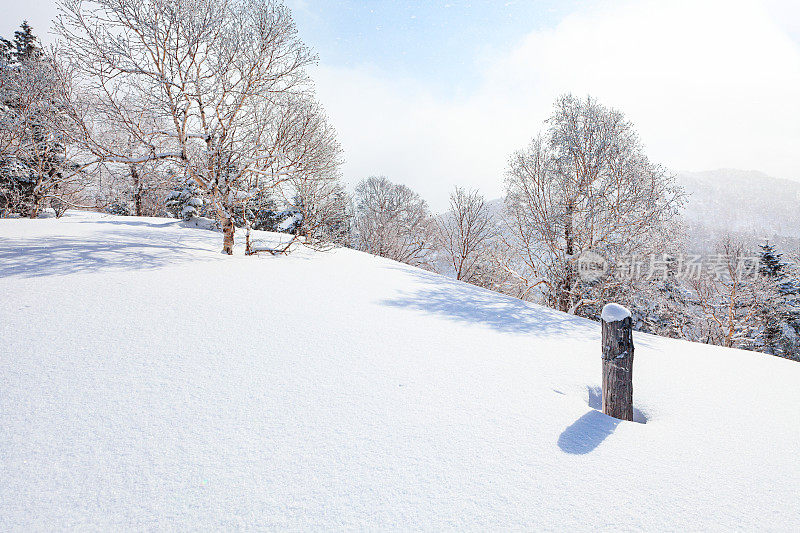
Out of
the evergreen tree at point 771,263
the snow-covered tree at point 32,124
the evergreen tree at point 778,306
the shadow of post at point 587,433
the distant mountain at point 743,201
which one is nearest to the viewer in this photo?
the shadow of post at point 587,433

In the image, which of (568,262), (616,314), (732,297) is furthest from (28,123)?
(732,297)

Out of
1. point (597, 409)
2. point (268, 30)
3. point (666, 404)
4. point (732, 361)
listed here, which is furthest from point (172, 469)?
point (268, 30)

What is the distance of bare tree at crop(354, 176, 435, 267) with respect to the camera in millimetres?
23719

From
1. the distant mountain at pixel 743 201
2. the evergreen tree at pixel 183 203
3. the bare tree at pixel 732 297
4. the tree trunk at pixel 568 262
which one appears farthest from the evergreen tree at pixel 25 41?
the distant mountain at pixel 743 201

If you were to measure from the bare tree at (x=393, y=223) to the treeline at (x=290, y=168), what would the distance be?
8596 millimetres

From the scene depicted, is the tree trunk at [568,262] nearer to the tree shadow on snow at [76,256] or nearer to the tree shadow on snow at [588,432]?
the tree shadow on snow at [588,432]

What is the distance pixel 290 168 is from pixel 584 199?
30.7 ft

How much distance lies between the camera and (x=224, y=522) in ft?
4.99

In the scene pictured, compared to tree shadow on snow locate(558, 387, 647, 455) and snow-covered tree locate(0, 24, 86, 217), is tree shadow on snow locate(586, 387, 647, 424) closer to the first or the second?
tree shadow on snow locate(558, 387, 647, 455)

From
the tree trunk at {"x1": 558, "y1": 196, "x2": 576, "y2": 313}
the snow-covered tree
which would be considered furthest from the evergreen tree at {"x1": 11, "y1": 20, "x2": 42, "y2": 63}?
the tree trunk at {"x1": 558, "y1": 196, "x2": 576, "y2": 313}

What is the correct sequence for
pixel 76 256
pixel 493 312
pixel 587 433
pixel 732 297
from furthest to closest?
pixel 732 297, pixel 76 256, pixel 493 312, pixel 587 433

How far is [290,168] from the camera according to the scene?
29.8 feet

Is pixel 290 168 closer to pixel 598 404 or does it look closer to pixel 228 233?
pixel 228 233

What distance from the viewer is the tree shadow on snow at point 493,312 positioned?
16.8ft
